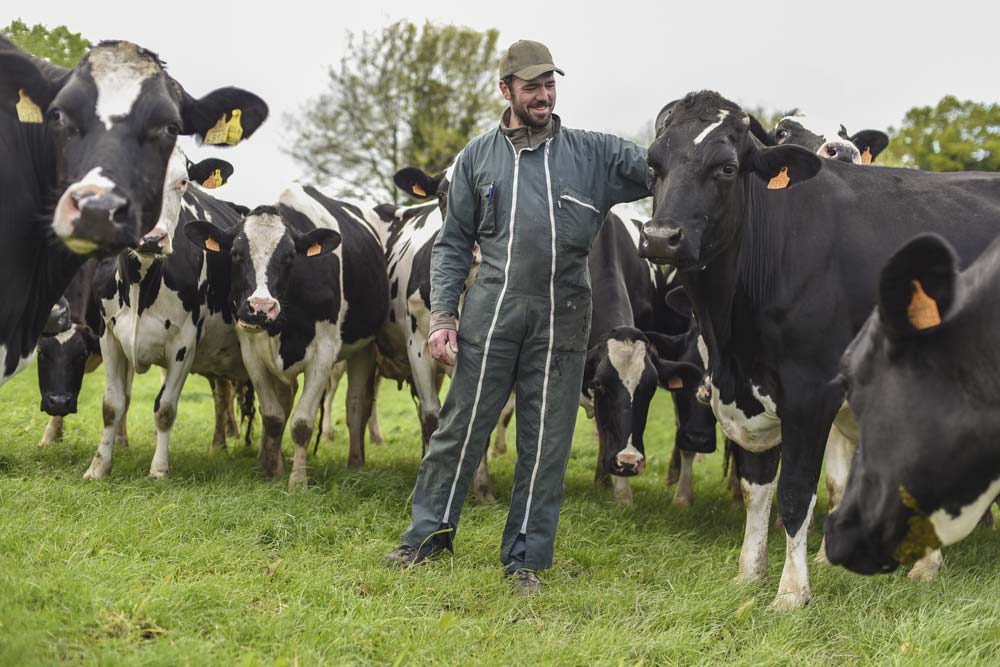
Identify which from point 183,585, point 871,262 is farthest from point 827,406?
point 183,585

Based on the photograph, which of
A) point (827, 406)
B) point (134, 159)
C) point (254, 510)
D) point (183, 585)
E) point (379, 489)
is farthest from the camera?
point (379, 489)

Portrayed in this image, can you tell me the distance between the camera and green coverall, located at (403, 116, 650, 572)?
529 centimetres

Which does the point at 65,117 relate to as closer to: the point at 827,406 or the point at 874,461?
the point at 874,461

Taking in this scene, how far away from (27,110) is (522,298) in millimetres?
2534

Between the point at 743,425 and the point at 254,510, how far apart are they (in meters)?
3.07

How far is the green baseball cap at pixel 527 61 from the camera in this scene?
5215 millimetres

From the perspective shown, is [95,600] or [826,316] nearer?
[95,600]

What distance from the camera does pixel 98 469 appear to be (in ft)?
24.1

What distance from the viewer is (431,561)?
5.38 m

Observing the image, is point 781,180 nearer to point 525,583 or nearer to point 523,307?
point 523,307

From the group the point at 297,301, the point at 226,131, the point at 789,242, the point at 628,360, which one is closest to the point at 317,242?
the point at 297,301

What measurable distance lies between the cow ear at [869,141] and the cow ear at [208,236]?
5271 mm

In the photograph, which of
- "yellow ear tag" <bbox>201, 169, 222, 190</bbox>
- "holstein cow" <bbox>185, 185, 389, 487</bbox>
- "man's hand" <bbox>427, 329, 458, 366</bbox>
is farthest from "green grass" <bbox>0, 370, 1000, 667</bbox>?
"yellow ear tag" <bbox>201, 169, 222, 190</bbox>

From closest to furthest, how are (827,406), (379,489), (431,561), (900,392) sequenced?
(900,392) < (827,406) < (431,561) < (379,489)
